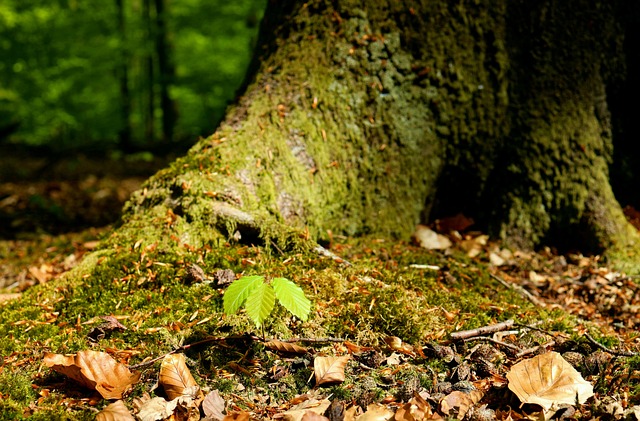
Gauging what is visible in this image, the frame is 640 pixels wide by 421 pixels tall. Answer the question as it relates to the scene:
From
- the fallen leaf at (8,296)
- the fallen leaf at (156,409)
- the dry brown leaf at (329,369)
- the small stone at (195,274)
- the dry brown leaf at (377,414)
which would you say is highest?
the small stone at (195,274)

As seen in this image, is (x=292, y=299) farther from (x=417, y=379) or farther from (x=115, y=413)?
(x=115, y=413)

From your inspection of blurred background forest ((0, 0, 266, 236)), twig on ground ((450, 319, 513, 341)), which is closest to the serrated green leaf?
twig on ground ((450, 319, 513, 341))

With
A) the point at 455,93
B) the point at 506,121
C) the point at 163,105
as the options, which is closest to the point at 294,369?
the point at 455,93

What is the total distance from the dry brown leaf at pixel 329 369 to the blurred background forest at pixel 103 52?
1177 cm

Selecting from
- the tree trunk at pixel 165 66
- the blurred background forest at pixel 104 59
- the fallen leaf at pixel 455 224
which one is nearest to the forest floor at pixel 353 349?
the fallen leaf at pixel 455 224

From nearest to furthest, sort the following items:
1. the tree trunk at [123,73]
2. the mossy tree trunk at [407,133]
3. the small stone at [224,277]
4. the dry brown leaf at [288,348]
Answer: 1. the dry brown leaf at [288,348]
2. the small stone at [224,277]
3. the mossy tree trunk at [407,133]
4. the tree trunk at [123,73]

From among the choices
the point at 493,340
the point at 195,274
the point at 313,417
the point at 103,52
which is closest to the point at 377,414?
the point at 313,417

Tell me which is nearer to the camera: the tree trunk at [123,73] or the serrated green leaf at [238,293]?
the serrated green leaf at [238,293]

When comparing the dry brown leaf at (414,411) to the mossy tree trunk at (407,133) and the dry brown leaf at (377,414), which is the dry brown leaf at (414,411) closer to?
the dry brown leaf at (377,414)

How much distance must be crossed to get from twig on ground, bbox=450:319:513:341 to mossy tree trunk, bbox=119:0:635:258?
102 centimetres

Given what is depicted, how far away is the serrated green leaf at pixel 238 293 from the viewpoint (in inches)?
68.1

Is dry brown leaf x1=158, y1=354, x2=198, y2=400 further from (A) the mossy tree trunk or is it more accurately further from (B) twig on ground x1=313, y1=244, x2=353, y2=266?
(B) twig on ground x1=313, y1=244, x2=353, y2=266

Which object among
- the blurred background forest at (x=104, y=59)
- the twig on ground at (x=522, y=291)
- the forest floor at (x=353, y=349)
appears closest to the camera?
the forest floor at (x=353, y=349)

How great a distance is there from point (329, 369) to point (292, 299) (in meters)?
0.32
